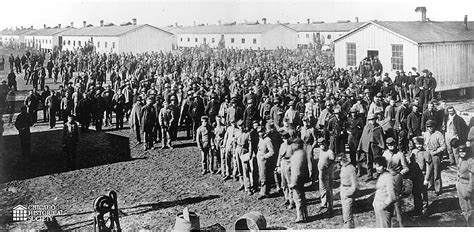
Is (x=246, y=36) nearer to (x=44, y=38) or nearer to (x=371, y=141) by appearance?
(x=44, y=38)

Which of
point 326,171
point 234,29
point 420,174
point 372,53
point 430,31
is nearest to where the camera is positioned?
point 420,174

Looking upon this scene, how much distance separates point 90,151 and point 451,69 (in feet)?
49.4

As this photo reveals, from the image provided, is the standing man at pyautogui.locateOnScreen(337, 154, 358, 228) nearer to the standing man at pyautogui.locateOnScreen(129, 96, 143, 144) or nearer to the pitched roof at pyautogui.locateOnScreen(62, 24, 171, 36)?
the standing man at pyautogui.locateOnScreen(129, 96, 143, 144)

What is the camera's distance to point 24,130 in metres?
11.6

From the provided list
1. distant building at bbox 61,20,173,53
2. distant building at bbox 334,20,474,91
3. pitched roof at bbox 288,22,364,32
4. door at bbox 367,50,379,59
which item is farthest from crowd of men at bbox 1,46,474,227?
pitched roof at bbox 288,22,364,32

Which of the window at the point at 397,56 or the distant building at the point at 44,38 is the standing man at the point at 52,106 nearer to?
the window at the point at 397,56

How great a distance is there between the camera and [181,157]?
11.7 m

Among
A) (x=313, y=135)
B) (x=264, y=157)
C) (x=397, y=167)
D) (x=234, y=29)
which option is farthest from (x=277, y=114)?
(x=234, y=29)

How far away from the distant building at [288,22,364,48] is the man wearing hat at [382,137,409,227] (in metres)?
40.0

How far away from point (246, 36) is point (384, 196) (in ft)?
130

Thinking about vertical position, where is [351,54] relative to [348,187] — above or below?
above

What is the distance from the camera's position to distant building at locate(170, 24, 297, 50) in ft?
146

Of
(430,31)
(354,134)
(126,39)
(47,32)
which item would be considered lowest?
(354,134)

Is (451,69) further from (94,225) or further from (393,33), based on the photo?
(94,225)
